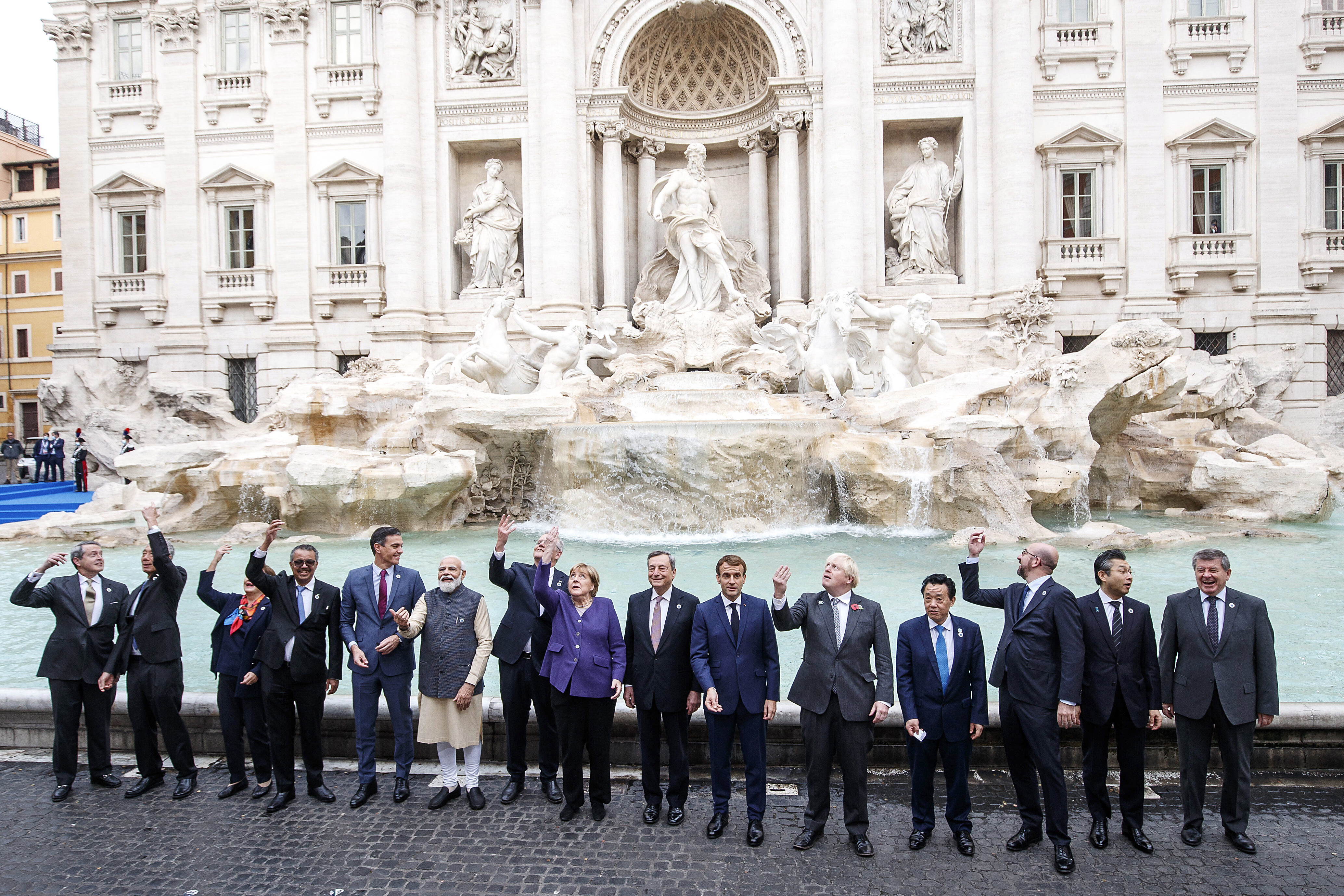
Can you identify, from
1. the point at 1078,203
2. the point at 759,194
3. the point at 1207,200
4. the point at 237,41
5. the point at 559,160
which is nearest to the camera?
the point at 559,160

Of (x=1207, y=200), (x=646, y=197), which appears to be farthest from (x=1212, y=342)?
(x=646, y=197)

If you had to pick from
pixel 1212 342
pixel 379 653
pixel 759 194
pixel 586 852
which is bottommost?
pixel 586 852

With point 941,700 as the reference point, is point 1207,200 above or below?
above

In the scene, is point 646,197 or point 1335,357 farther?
point 646,197

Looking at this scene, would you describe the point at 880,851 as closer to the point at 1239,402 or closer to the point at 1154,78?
the point at 1239,402

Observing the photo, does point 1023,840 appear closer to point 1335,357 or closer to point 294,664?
point 294,664

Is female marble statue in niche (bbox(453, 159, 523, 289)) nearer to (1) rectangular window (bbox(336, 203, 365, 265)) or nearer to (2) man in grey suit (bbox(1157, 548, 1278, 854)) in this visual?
(1) rectangular window (bbox(336, 203, 365, 265))

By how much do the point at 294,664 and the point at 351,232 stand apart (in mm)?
16573

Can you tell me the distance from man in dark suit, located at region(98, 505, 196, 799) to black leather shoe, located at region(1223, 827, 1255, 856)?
464 cm

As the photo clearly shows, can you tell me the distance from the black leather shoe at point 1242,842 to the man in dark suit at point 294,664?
12.8ft

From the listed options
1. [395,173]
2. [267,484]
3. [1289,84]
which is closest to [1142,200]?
[1289,84]

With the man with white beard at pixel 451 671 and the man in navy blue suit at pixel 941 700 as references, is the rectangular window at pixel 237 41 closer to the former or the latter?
the man with white beard at pixel 451 671

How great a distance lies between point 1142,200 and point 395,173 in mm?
15521

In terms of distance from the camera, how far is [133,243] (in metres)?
19.1
